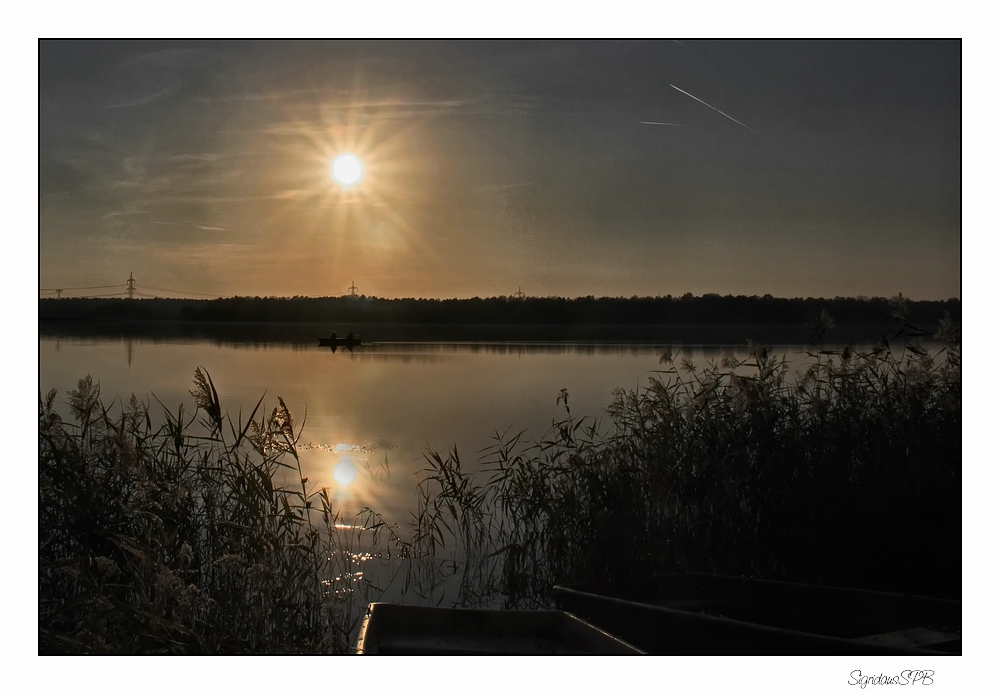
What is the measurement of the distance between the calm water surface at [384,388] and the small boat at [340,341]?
5cm

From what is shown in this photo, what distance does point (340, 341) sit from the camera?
11.3 feet

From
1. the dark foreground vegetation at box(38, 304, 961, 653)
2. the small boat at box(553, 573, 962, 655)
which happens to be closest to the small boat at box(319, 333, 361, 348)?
the dark foreground vegetation at box(38, 304, 961, 653)

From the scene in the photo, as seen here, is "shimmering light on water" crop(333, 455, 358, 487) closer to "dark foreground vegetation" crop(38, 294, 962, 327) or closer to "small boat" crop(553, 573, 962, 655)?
"dark foreground vegetation" crop(38, 294, 962, 327)

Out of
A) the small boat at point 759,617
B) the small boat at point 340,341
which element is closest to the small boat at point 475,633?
the small boat at point 759,617

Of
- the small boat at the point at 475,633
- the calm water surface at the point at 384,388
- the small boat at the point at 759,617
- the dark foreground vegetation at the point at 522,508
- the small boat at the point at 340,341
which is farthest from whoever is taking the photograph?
the small boat at the point at 340,341

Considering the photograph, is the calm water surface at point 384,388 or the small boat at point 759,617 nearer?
the small boat at point 759,617

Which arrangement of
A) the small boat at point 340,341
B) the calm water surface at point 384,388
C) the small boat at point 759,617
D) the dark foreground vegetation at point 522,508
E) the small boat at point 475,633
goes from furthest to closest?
the small boat at point 340,341 → the calm water surface at point 384,388 → the dark foreground vegetation at point 522,508 → the small boat at point 475,633 → the small boat at point 759,617

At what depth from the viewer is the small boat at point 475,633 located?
2.78 m

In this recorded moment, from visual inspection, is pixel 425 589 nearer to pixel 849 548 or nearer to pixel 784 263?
pixel 849 548

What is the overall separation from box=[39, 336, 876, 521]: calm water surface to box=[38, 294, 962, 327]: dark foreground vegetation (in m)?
0.13

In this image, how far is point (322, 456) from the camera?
3.34m

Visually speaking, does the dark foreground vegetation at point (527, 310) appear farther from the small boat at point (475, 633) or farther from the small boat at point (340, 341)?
the small boat at point (475, 633)

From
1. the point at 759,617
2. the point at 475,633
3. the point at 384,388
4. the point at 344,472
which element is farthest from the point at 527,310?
the point at 759,617

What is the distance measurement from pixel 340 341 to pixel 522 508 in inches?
43.2
